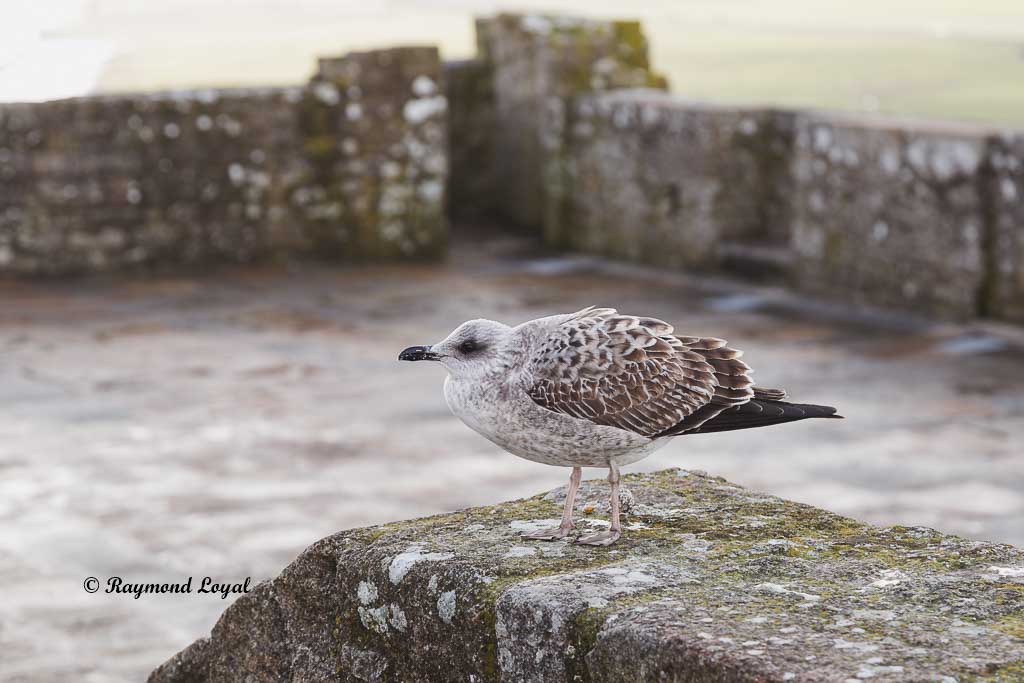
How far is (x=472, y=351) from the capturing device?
3.20 meters

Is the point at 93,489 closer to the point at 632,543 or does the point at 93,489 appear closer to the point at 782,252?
the point at 632,543

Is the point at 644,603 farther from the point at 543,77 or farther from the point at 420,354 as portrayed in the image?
the point at 543,77

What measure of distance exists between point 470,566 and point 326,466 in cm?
394

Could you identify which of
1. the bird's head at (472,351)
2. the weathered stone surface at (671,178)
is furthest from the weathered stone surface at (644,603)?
the weathered stone surface at (671,178)

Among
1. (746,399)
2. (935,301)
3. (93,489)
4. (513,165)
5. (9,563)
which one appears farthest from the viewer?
(513,165)

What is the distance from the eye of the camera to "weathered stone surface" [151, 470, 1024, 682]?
2.55 meters

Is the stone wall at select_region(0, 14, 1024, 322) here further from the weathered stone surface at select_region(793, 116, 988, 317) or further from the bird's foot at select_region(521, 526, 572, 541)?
the bird's foot at select_region(521, 526, 572, 541)

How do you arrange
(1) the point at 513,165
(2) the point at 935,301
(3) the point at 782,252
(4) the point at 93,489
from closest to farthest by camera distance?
(4) the point at 93,489 < (2) the point at 935,301 < (3) the point at 782,252 < (1) the point at 513,165

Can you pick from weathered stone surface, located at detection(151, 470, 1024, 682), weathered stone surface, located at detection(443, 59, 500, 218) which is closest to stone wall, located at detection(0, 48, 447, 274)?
weathered stone surface, located at detection(443, 59, 500, 218)

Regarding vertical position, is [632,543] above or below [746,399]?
below

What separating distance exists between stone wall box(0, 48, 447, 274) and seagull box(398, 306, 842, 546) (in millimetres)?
8408

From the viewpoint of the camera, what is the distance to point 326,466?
689 cm

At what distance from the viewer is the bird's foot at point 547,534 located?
3195 mm

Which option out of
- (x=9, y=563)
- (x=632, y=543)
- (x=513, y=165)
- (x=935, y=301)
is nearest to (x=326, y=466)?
(x=9, y=563)
